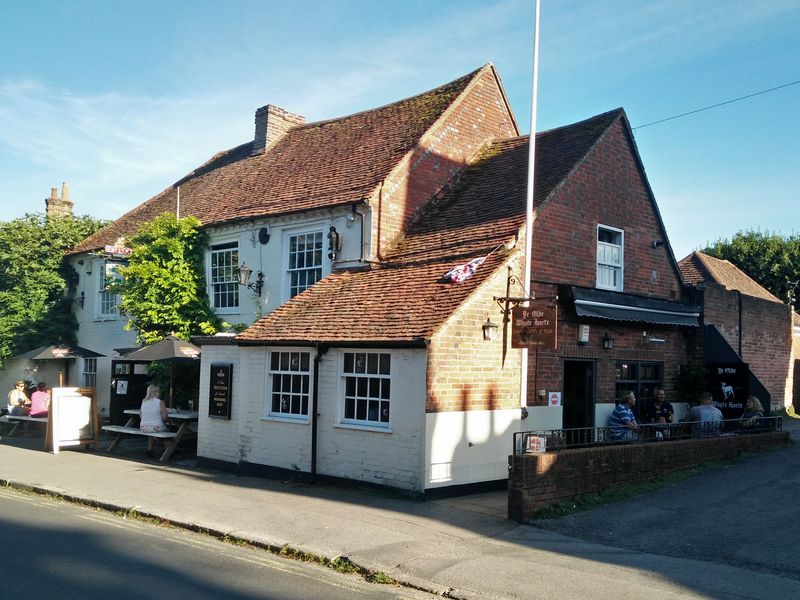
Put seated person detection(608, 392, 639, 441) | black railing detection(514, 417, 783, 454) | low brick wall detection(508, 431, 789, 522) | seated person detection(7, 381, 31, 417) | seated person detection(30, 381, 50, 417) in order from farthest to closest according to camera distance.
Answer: seated person detection(7, 381, 31, 417)
seated person detection(30, 381, 50, 417)
seated person detection(608, 392, 639, 441)
black railing detection(514, 417, 783, 454)
low brick wall detection(508, 431, 789, 522)

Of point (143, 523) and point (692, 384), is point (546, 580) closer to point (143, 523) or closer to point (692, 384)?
point (143, 523)

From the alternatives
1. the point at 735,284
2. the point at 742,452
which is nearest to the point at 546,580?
the point at 742,452

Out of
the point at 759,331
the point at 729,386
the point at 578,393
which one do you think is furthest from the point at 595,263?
the point at 759,331

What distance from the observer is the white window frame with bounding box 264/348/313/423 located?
1357cm

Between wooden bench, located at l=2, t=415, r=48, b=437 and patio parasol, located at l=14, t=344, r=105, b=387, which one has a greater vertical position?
patio parasol, located at l=14, t=344, r=105, b=387

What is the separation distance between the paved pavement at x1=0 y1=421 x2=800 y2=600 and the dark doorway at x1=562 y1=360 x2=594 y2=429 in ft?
9.25

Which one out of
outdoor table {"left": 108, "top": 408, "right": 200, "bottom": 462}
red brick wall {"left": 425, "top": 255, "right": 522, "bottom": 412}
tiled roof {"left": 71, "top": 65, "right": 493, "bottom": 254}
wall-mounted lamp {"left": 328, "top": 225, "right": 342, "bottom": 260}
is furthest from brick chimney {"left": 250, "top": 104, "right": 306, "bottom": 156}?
red brick wall {"left": 425, "top": 255, "right": 522, "bottom": 412}

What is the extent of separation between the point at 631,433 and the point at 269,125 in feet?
48.1

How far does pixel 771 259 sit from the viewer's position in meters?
37.2

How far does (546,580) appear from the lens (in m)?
7.66

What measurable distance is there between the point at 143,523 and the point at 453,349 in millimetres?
5255

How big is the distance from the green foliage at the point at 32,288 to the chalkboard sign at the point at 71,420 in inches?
315

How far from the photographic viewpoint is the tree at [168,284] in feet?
62.7

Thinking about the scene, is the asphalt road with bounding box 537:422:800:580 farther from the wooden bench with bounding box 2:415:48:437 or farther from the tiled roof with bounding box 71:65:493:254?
the wooden bench with bounding box 2:415:48:437
